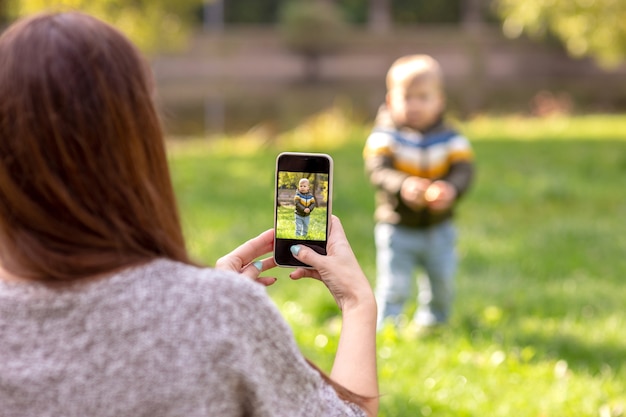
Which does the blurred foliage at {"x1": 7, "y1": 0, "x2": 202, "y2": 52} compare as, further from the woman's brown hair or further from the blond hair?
the woman's brown hair

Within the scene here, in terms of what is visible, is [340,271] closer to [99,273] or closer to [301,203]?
[301,203]

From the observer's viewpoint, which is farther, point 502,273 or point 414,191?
point 502,273

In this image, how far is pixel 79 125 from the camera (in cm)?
126

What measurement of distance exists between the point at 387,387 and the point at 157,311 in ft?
8.29

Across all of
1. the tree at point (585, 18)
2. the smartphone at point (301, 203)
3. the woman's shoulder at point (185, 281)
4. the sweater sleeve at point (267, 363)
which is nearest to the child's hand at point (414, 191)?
the smartphone at point (301, 203)

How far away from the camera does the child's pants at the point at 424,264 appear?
4559 millimetres

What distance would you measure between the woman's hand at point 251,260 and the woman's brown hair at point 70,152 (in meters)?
0.42

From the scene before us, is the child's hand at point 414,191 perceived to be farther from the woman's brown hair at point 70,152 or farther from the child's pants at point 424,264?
the woman's brown hair at point 70,152

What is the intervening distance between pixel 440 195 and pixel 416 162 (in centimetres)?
34

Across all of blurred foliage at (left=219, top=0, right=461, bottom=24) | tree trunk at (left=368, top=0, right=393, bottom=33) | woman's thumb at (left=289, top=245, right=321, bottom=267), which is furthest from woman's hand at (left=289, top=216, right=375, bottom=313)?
blurred foliage at (left=219, top=0, right=461, bottom=24)

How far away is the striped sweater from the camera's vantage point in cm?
453

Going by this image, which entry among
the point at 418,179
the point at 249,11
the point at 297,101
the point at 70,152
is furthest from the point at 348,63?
the point at 70,152

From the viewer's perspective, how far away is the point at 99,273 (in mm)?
1280

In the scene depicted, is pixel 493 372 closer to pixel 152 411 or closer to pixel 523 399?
pixel 523 399
